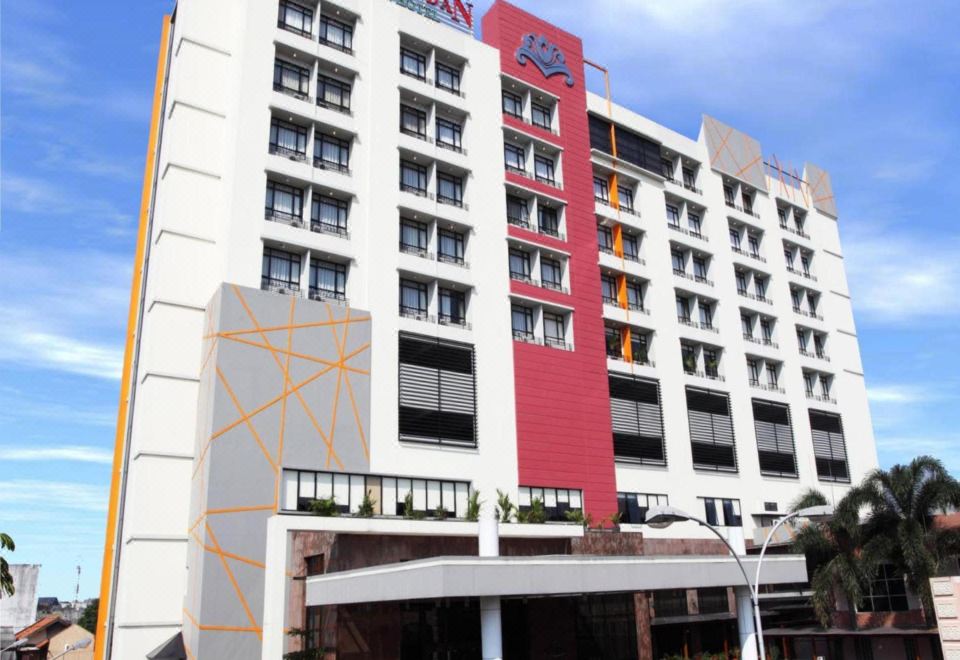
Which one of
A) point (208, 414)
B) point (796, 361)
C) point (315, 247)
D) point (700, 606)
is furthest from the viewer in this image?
point (796, 361)

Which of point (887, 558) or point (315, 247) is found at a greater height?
point (315, 247)

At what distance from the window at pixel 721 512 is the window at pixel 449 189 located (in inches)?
1134

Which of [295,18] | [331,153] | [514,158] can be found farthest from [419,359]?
[295,18]

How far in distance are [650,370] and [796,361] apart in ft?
64.9

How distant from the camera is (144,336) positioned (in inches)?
1948

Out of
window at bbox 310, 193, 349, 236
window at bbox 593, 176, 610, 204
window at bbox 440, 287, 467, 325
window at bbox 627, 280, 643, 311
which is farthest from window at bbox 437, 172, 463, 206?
window at bbox 627, 280, 643, 311

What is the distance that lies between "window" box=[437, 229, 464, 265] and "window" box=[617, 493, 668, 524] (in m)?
19.8

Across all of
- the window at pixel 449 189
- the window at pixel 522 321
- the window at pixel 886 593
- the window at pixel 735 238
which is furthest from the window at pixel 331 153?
the window at pixel 886 593

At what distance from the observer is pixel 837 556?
2094 inches

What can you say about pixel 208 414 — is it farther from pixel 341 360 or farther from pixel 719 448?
pixel 719 448

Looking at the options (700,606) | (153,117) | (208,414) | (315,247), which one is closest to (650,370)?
(700,606)

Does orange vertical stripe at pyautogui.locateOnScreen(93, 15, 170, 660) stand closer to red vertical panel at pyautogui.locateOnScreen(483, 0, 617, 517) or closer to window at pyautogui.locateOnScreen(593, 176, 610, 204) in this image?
red vertical panel at pyautogui.locateOnScreen(483, 0, 617, 517)

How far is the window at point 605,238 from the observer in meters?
66.6

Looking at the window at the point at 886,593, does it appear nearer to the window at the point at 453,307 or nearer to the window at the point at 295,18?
the window at the point at 453,307
